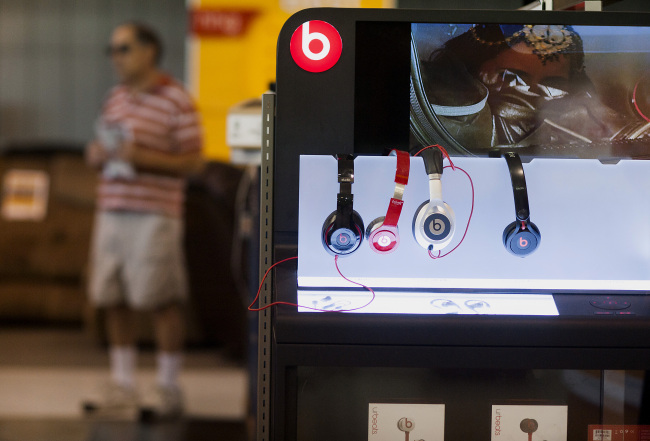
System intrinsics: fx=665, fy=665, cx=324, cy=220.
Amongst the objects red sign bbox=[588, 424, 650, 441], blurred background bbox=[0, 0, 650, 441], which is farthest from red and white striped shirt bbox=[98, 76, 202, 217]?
red sign bbox=[588, 424, 650, 441]

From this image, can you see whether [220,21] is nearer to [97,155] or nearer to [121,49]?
[121,49]

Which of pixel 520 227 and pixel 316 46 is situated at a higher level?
pixel 316 46

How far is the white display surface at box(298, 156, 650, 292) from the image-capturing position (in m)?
1.19

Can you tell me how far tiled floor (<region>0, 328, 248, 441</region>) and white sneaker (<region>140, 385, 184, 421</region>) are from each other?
55 mm

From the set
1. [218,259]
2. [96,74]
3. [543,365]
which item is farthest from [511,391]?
[96,74]

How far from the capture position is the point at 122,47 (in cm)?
270

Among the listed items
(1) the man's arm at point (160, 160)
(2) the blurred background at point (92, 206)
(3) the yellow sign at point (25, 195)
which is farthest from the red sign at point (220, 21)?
(1) the man's arm at point (160, 160)

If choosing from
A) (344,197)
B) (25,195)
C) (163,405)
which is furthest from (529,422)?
(25,195)

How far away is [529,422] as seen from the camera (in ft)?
3.83

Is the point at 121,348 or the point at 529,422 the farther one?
the point at 121,348

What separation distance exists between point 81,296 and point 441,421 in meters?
3.35

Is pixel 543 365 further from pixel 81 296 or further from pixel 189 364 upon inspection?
pixel 81 296

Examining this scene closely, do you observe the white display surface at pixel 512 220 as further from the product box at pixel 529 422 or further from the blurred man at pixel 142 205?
the blurred man at pixel 142 205

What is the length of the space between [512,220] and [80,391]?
7.82ft
